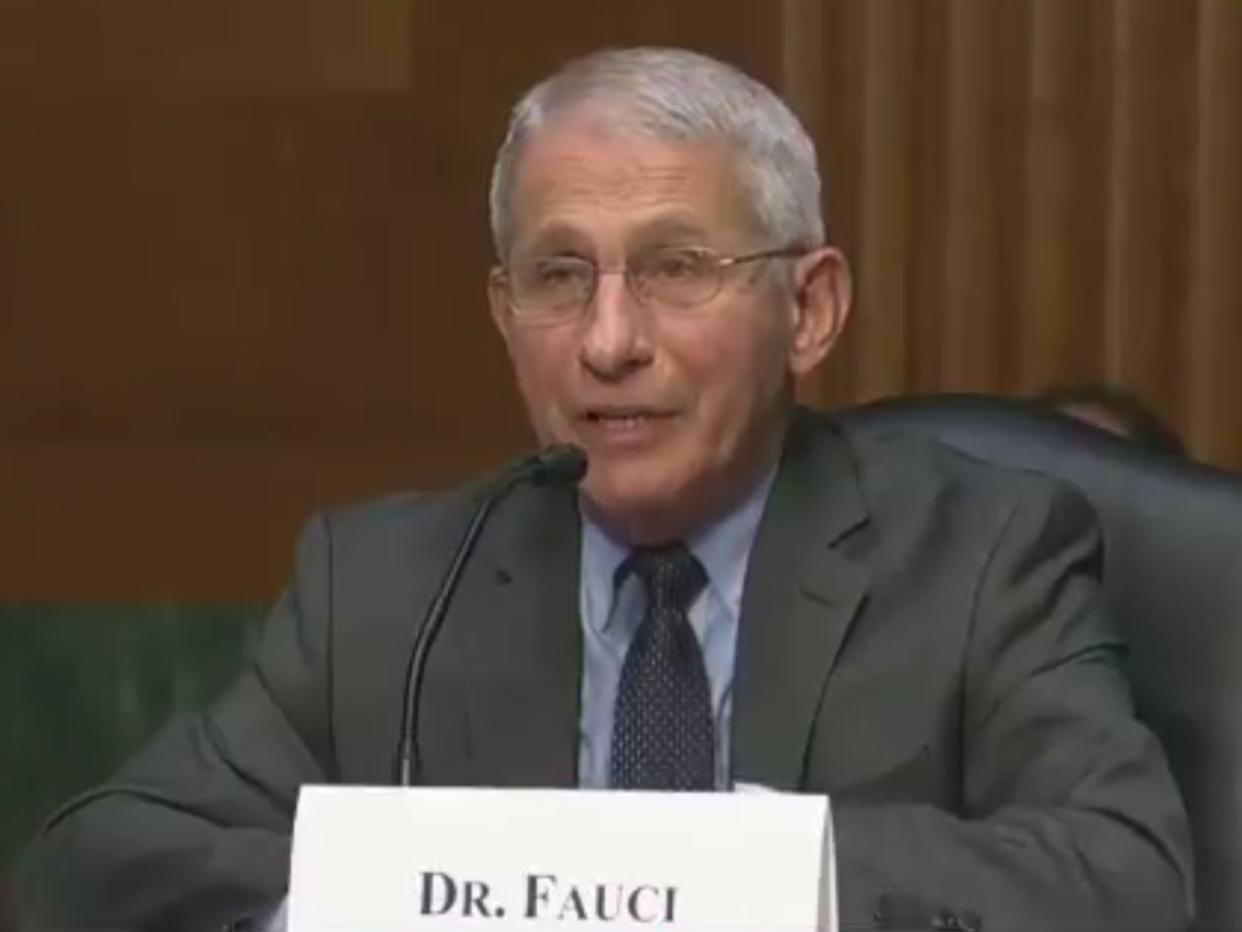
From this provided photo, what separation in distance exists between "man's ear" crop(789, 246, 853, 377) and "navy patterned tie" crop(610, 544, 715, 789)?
0.72ft

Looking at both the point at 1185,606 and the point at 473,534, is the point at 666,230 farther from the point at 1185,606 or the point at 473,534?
the point at 1185,606

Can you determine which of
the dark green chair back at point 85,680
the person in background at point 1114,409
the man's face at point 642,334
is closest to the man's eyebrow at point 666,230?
the man's face at point 642,334

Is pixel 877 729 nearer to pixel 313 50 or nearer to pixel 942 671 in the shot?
pixel 942 671

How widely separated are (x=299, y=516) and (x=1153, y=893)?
1.97m

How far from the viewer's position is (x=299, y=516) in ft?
12.8

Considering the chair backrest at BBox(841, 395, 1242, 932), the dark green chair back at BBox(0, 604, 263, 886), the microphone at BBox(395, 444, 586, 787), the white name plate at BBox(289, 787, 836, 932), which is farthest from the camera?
the dark green chair back at BBox(0, 604, 263, 886)

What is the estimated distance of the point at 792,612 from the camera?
7.71 ft

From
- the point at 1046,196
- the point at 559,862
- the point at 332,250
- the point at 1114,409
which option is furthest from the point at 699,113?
the point at 332,250

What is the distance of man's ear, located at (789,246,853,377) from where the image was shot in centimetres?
239

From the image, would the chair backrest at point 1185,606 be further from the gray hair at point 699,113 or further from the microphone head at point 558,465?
the microphone head at point 558,465

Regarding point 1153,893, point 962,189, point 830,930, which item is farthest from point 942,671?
point 962,189

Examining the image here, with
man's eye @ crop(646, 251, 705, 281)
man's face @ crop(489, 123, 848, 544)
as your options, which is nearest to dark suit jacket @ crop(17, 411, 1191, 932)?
man's face @ crop(489, 123, 848, 544)

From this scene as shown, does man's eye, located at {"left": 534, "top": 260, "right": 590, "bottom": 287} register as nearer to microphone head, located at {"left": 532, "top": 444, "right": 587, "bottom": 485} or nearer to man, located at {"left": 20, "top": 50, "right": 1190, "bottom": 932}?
man, located at {"left": 20, "top": 50, "right": 1190, "bottom": 932}

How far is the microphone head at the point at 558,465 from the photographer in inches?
80.1
